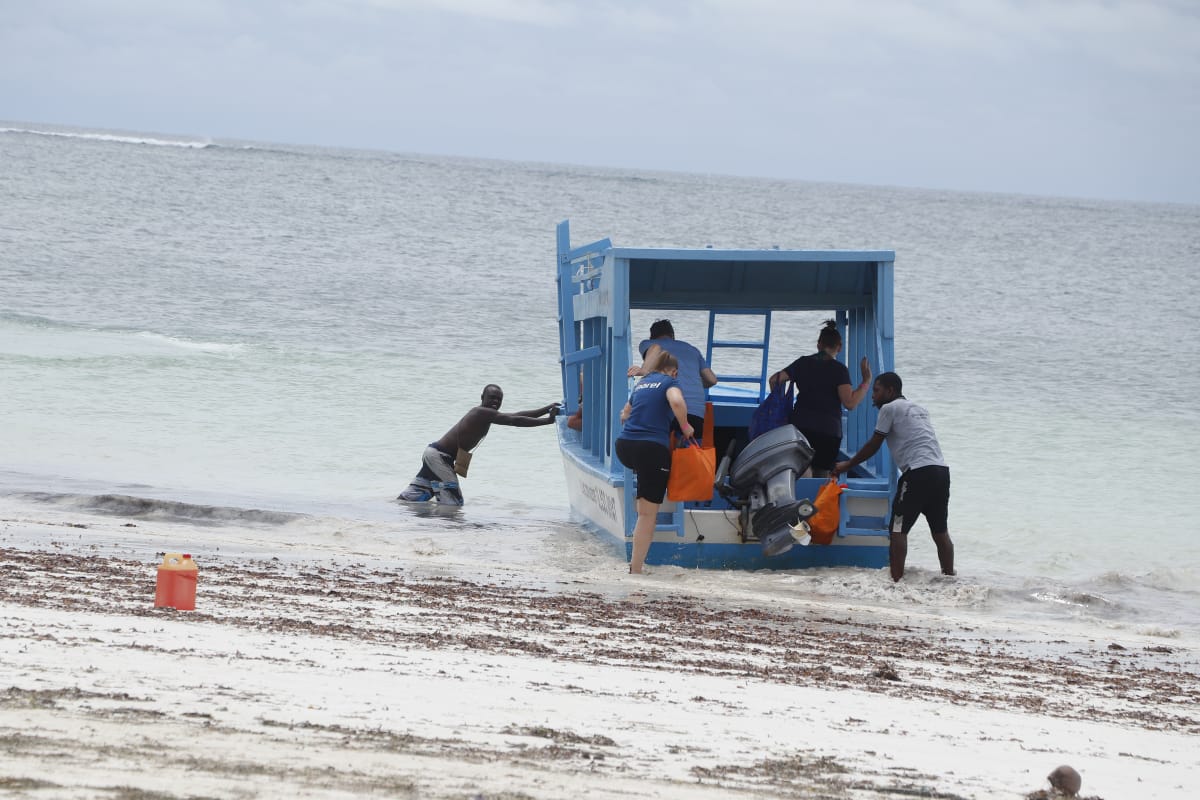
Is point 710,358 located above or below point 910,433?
above

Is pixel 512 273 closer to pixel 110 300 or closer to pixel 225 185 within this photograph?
pixel 110 300

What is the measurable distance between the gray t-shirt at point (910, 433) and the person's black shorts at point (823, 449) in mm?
697

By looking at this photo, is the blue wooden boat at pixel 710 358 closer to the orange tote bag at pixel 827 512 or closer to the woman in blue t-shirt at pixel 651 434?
the orange tote bag at pixel 827 512

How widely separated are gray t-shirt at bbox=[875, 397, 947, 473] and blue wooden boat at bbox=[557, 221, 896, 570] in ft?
1.37

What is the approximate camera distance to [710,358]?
1160 cm

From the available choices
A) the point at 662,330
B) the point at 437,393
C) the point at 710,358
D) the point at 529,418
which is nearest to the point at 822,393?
the point at 662,330

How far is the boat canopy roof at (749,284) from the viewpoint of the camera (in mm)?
10539

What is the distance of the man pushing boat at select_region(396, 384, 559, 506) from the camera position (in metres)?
11.9

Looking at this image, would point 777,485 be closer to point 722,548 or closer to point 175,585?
point 722,548

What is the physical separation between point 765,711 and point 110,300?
83.4 feet

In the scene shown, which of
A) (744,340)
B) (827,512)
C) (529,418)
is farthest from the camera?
(744,340)

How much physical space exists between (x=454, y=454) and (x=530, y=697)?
7.33 m

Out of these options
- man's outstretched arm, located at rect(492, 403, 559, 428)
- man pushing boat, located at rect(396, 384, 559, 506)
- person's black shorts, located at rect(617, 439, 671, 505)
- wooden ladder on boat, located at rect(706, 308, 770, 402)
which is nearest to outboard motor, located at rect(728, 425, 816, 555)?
person's black shorts, located at rect(617, 439, 671, 505)

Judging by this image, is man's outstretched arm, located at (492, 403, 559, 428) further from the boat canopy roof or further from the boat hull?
the boat hull
